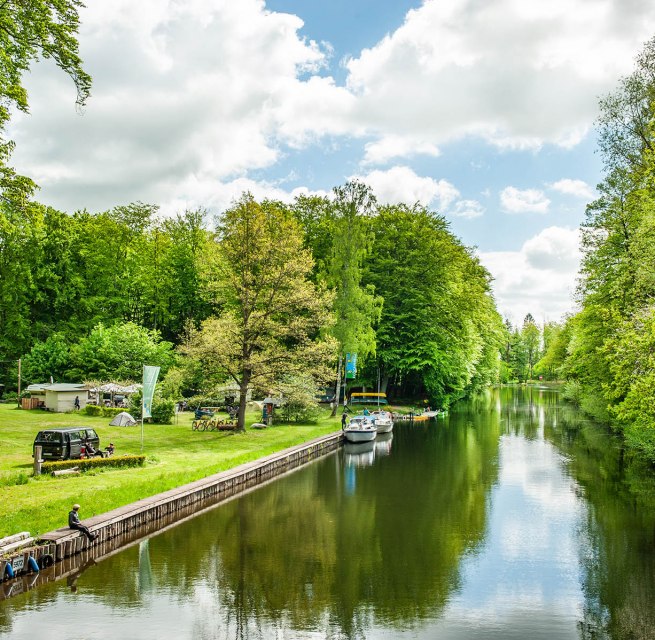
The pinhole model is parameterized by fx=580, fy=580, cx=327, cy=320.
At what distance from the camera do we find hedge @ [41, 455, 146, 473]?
23891mm

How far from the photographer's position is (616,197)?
124ft

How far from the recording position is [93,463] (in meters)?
25.2

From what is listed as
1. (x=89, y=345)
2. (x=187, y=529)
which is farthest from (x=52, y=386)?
(x=187, y=529)

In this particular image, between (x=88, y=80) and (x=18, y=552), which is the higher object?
(x=88, y=80)

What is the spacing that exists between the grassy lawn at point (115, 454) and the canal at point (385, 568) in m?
2.42

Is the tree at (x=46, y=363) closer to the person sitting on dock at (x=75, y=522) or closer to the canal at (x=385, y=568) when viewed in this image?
the canal at (x=385, y=568)

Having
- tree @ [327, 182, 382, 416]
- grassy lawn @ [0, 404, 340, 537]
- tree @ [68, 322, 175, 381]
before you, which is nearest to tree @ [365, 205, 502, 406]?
tree @ [327, 182, 382, 416]

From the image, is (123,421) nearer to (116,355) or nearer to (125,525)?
(116,355)

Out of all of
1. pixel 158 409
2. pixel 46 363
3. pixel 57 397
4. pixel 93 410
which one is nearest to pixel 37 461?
pixel 158 409

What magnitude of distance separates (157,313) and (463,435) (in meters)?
40.6

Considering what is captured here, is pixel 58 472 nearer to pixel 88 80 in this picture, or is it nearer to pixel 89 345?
pixel 88 80

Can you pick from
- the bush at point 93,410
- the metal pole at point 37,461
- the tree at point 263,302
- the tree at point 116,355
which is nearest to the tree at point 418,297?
the tree at point 263,302

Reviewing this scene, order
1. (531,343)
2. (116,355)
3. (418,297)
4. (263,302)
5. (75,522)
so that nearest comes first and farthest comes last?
(75,522), (263,302), (116,355), (418,297), (531,343)

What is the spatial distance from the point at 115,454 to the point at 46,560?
12760 millimetres
